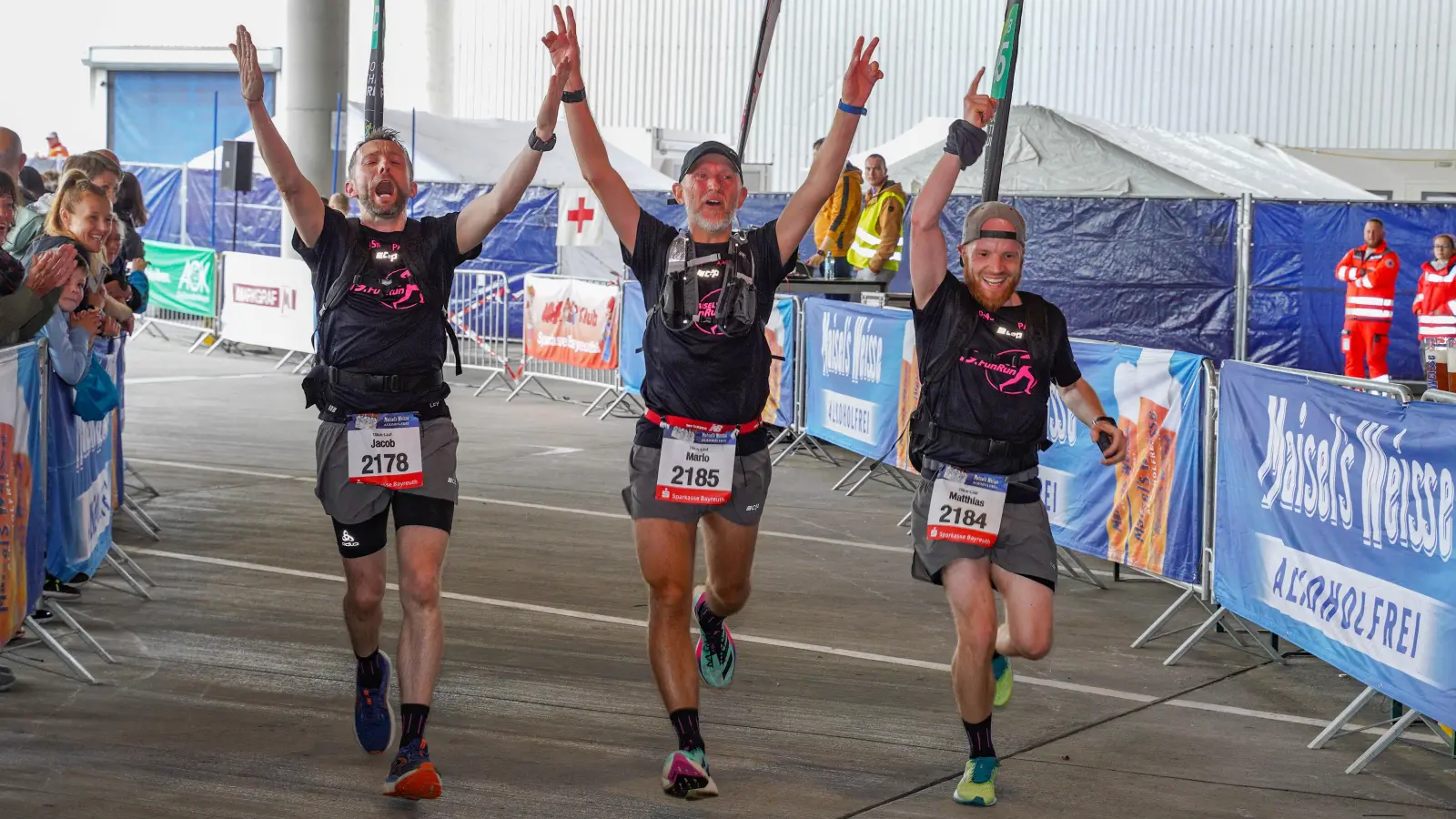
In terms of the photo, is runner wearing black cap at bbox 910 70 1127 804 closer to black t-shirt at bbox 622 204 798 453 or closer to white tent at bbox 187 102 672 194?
black t-shirt at bbox 622 204 798 453

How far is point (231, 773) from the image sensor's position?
4.83 m

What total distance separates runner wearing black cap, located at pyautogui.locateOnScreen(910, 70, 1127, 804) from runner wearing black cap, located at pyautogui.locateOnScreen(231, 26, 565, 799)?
1383mm

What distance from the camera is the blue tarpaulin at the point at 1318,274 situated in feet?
65.7

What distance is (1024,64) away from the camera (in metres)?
30.7

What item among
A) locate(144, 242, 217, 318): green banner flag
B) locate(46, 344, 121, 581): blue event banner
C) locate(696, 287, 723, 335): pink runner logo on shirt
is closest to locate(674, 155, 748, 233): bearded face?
locate(696, 287, 723, 335): pink runner logo on shirt

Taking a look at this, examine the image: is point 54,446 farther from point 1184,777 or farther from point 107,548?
point 1184,777

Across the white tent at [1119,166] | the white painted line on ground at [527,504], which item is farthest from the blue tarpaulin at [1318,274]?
the white painted line on ground at [527,504]

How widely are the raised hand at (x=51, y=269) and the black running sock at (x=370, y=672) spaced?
6.36 ft

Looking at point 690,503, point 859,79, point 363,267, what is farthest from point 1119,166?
point 363,267

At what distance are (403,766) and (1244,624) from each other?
4.33 metres

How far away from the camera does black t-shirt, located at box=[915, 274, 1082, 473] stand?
16.0ft

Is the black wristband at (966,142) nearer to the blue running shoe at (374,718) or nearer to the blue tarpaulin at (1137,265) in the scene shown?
the blue running shoe at (374,718)

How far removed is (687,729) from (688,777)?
16 centimetres

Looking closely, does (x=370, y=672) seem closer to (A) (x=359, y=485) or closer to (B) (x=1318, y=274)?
(A) (x=359, y=485)
